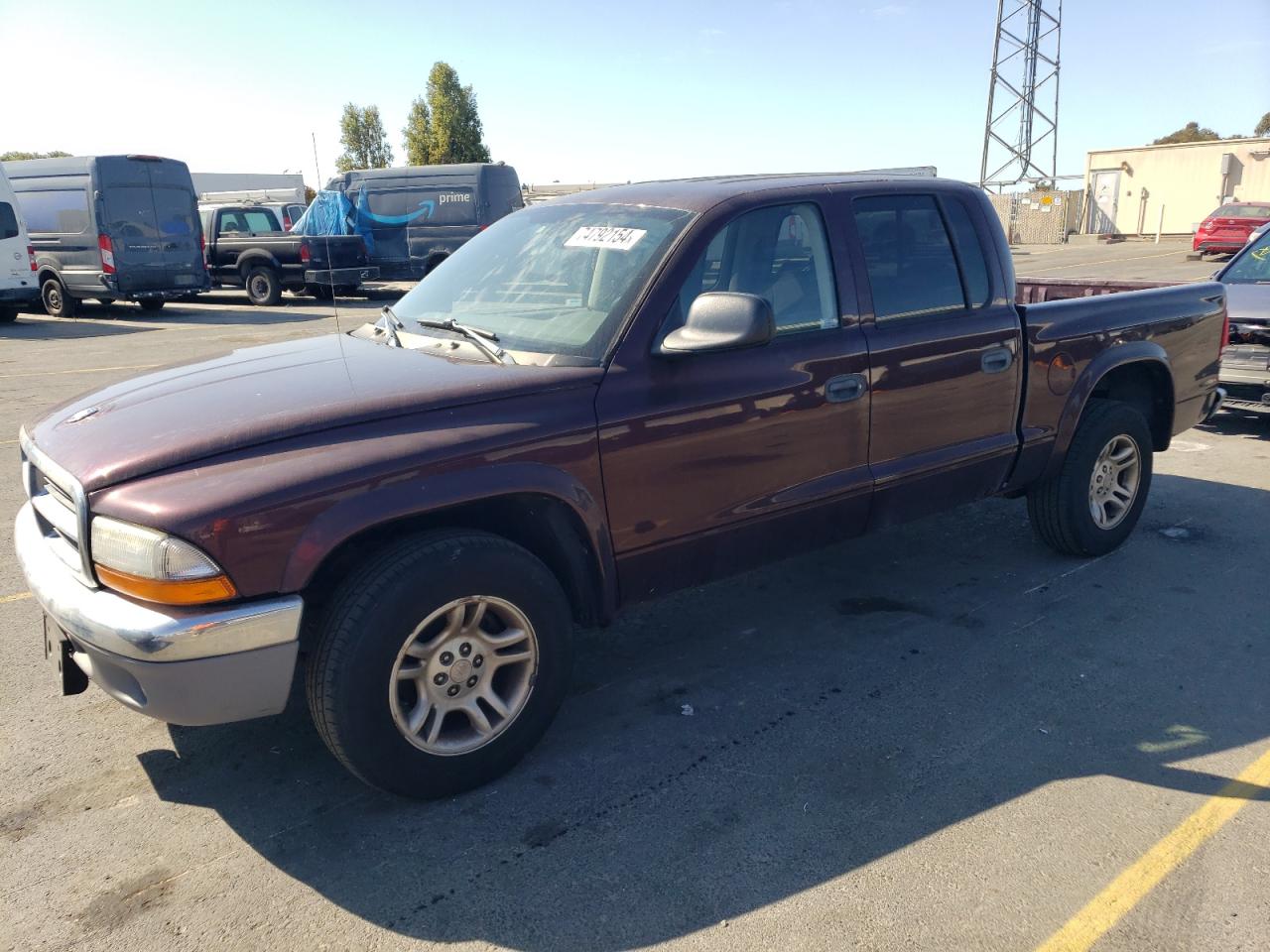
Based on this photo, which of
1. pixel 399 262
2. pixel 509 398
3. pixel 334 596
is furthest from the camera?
pixel 399 262

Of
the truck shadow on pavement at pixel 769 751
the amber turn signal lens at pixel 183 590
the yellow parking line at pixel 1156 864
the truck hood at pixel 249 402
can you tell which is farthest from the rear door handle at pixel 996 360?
the amber turn signal lens at pixel 183 590

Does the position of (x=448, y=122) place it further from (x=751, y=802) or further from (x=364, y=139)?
(x=751, y=802)

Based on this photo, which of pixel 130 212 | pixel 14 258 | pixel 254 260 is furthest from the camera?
pixel 254 260

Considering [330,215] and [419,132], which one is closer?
[330,215]

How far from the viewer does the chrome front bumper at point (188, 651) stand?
250 cm

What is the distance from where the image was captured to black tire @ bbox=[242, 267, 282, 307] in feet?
64.5

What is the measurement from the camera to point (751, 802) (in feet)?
9.83

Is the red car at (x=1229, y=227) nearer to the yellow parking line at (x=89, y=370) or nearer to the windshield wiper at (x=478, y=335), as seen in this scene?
the yellow parking line at (x=89, y=370)

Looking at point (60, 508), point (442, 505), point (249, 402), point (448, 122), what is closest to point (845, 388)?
point (442, 505)

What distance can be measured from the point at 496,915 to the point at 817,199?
111 inches

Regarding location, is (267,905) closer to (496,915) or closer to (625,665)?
(496,915)

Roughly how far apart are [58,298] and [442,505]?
18094 millimetres

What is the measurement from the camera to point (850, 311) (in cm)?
378

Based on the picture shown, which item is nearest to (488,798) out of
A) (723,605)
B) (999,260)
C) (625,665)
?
(625,665)
